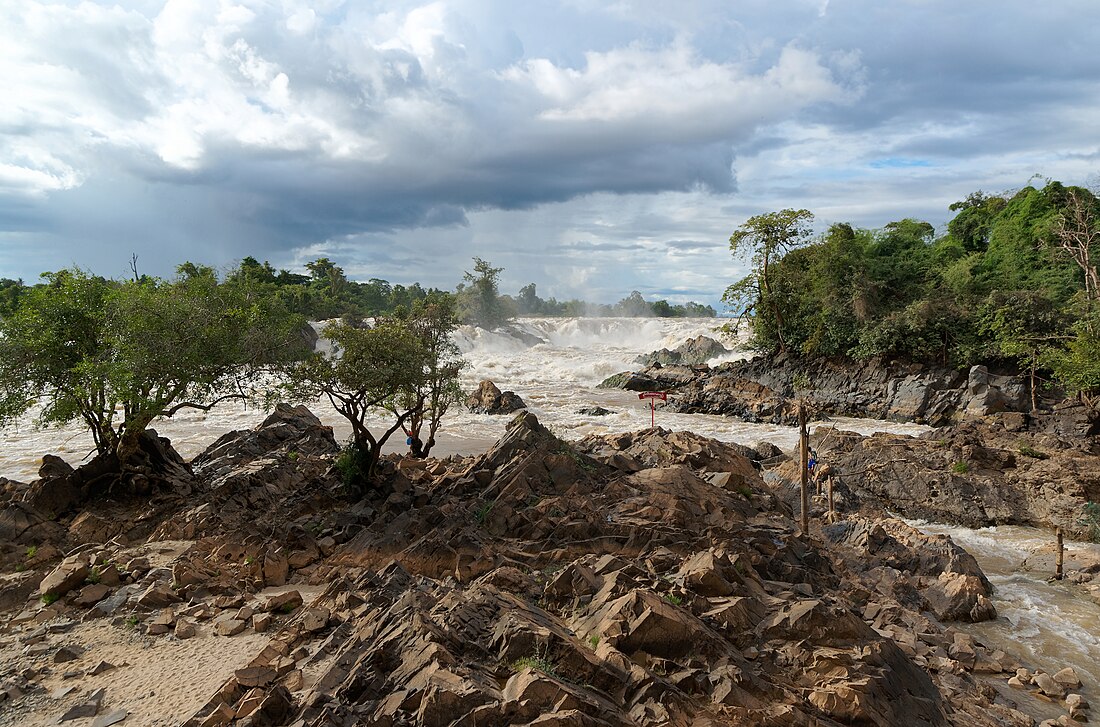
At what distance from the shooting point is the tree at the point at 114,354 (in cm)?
1383

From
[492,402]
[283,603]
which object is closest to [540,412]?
[492,402]

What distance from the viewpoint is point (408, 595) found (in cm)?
828

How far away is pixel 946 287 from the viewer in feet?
121

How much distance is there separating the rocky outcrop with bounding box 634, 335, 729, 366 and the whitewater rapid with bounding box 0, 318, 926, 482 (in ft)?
3.77

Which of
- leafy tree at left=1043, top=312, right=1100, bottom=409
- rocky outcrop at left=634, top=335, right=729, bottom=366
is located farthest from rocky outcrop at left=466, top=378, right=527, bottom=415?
leafy tree at left=1043, top=312, right=1100, bottom=409

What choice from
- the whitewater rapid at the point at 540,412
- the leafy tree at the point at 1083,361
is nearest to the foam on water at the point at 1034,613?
the leafy tree at the point at 1083,361

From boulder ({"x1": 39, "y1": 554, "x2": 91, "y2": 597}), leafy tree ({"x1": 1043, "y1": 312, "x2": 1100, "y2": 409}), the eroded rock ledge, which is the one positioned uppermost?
leafy tree ({"x1": 1043, "y1": 312, "x2": 1100, "y2": 409})

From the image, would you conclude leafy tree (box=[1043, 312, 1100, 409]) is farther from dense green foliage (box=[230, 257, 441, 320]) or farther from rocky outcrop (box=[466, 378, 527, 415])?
dense green foliage (box=[230, 257, 441, 320])

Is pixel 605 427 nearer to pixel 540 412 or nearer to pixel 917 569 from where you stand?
pixel 540 412

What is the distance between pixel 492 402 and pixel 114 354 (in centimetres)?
2323

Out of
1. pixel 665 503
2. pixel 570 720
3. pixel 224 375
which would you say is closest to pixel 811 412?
pixel 665 503

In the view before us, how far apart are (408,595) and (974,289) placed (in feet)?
127

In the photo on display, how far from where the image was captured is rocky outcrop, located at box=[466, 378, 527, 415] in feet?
119

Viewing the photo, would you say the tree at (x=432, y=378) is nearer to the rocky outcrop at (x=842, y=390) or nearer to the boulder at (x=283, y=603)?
the boulder at (x=283, y=603)
